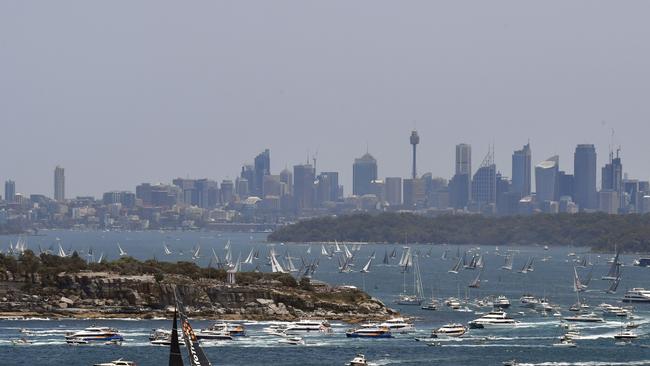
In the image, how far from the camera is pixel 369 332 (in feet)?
290

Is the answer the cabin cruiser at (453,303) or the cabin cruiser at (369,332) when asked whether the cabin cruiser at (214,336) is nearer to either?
the cabin cruiser at (369,332)

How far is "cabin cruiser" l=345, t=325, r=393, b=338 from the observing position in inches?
3472

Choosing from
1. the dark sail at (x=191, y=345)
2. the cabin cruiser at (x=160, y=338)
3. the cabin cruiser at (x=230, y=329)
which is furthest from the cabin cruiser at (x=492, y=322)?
the dark sail at (x=191, y=345)

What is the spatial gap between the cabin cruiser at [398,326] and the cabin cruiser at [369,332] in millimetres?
1139

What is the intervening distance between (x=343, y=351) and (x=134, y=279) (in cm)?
2430

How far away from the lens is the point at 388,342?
86625 mm

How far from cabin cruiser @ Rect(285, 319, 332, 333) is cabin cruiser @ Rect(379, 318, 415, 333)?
336 centimetres

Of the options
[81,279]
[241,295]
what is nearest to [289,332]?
[241,295]

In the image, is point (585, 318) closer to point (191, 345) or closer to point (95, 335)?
point (95, 335)

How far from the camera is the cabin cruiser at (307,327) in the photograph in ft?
292

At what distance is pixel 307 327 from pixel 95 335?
13047mm

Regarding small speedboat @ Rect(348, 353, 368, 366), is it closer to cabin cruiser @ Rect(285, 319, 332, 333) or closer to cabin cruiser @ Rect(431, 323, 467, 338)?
cabin cruiser @ Rect(285, 319, 332, 333)

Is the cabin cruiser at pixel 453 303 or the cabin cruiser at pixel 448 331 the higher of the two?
the cabin cruiser at pixel 453 303

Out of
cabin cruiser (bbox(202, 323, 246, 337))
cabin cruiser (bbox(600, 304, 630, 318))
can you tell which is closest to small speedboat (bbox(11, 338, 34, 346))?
cabin cruiser (bbox(202, 323, 246, 337))
